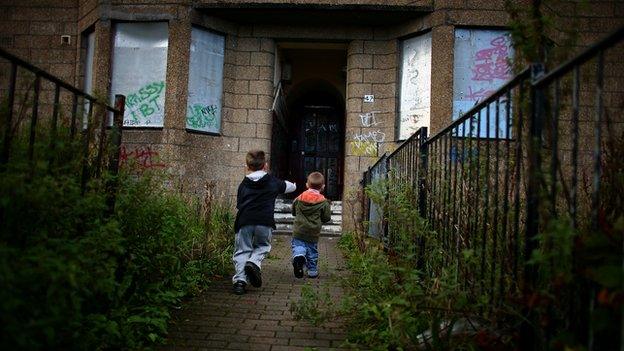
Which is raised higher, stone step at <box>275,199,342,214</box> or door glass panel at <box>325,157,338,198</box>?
door glass panel at <box>325,157,338,198</box>

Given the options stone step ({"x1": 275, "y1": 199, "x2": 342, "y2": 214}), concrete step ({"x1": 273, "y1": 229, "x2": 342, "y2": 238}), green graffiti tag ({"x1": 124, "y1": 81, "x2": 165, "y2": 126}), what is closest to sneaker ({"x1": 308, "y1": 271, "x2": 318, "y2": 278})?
concrete step ({"x1": 273, "y1": 229, "x2": 342, "y2": 238})

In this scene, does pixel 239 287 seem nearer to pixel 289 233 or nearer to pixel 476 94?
pixel 289 233

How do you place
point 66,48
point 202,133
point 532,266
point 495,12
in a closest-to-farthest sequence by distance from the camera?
point 532,266 < point 495,12 < point 202,133 < point 66,48

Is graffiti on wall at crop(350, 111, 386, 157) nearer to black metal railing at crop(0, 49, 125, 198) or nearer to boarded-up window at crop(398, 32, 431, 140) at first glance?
boarded-up window at crop(398, 32, 431, 140)

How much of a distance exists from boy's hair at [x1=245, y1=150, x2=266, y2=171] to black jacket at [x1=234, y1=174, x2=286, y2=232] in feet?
0.45

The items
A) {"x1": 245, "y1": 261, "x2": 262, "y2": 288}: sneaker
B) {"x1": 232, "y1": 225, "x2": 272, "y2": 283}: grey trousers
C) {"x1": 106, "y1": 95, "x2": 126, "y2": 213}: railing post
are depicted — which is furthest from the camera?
{"x1": 232, "y1": 225, "x2": 272, "y2": 283}: grey trousers

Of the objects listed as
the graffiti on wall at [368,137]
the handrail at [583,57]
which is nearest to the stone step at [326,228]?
the graffiti on wall at [368,137]

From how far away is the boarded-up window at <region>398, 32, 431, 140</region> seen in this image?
9148mm

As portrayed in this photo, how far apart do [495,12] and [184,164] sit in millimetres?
6609

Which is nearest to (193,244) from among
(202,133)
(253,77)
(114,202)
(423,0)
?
(114,202)

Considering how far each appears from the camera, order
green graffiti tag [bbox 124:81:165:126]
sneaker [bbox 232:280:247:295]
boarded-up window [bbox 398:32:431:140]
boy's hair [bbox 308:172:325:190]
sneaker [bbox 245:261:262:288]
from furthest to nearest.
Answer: green graffiti tag [bbox 124:81:165:126] < boarded-up window [bbox 398:32:431:140] < boy's hair [bbox 308:172:325:190] < sneaker [bbox 245:261:262:288] < sneaker [bbox 232:280:247:295]

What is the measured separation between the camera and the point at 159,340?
3.07m

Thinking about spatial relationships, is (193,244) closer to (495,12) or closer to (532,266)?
(532,266)

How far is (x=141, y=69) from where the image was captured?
371 inches
